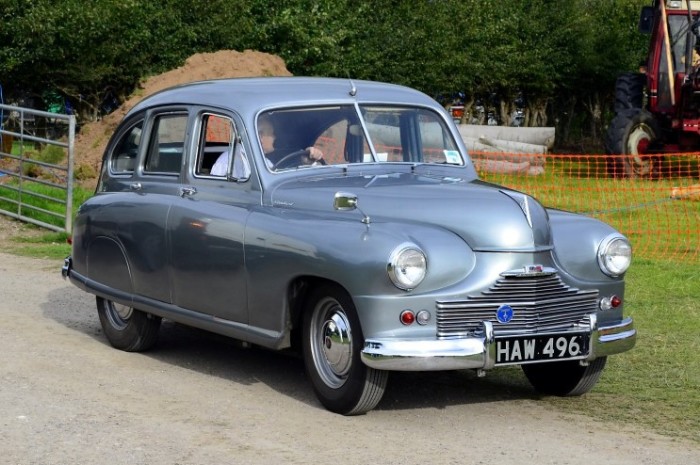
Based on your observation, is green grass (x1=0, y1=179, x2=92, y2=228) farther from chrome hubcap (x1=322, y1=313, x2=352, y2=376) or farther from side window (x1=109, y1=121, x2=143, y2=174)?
chrome hubcap (x1=322, y1=313, x2=352, y2=376)

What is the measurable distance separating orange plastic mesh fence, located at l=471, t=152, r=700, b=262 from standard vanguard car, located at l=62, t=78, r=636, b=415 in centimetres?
669

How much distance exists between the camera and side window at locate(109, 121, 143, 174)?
8.98 meters

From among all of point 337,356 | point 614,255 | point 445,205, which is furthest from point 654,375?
point 337,356

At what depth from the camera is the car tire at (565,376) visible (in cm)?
753

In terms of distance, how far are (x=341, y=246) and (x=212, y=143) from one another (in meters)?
1.88

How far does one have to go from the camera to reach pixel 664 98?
24391 mm

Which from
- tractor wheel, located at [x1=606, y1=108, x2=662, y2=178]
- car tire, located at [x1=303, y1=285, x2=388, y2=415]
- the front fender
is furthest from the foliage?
car tire, located at [x1=303, y1=285, x2=388, y2=415]

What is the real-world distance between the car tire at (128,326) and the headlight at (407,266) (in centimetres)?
261

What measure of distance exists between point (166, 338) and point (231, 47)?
1757cm

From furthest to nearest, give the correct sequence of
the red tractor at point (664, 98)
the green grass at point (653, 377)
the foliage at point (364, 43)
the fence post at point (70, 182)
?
the foliage at point (364, 43), the red tractor at point (664, 98), the fence post at point (70, 182), the green grass at point (653, 377)

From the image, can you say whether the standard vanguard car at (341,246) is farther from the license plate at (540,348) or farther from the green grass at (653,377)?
the green grass at (653,377)

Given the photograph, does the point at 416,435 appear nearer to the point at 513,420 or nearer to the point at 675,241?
the point at 513,420

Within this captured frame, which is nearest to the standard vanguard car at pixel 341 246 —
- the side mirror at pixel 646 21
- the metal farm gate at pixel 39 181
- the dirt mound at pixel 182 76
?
the metal farm gate at pixel 39 181

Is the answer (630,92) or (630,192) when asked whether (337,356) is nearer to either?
(630,192)
